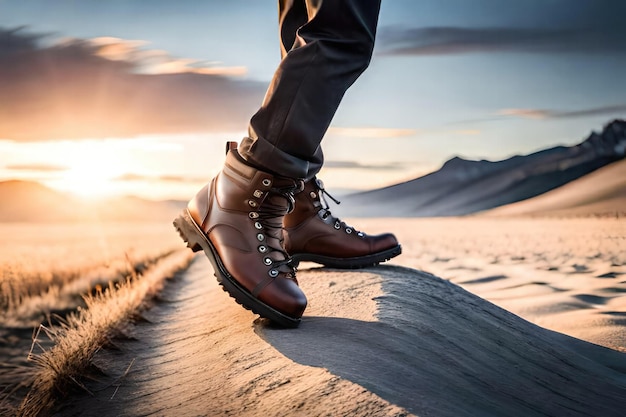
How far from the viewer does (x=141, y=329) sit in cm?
262

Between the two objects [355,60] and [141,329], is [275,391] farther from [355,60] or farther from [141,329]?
[141,329]

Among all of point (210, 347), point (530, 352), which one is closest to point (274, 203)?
point (210, 347)

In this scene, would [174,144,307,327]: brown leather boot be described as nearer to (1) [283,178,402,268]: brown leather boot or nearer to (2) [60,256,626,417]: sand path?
(2) [60,256,626,417]: sand path

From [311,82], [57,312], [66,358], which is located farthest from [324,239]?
[57,312]

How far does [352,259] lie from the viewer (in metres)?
2.52

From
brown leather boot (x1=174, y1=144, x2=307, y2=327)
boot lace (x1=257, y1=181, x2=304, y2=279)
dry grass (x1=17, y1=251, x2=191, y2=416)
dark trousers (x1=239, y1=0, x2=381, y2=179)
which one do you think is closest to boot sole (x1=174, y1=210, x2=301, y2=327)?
brown leather boot (x1=174, y1=144, x2=307, y2=327)

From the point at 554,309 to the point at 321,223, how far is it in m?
1.38

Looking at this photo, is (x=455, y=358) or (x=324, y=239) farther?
(x=324, y=239)

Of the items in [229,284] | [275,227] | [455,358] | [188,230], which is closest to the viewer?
[455,358]

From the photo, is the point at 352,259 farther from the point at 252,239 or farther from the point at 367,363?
the point at 367,363

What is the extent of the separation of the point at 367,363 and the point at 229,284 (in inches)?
24.4

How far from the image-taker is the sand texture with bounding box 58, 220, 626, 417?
4.27ft

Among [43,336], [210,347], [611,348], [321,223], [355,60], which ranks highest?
[355,60]

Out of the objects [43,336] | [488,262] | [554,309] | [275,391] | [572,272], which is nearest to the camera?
[275,391]
